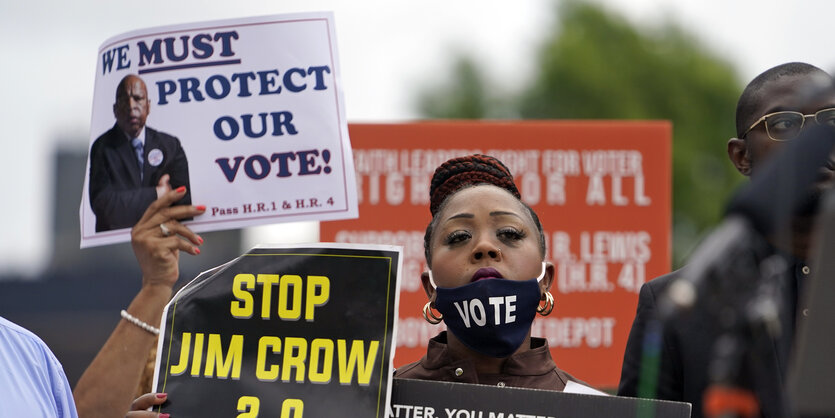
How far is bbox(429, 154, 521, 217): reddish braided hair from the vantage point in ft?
12.2

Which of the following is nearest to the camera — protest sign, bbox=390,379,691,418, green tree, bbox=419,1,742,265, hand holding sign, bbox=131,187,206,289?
protest sign, bbox=390,379,691,418

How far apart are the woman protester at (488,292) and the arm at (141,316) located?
3.13ft

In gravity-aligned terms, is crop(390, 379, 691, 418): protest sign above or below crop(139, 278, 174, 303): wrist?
below

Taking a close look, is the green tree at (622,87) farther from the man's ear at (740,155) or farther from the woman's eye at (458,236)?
the woman's eye at (458,236)

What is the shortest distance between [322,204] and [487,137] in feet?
9.64

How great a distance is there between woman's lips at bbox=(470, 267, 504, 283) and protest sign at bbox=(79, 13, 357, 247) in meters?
0.88

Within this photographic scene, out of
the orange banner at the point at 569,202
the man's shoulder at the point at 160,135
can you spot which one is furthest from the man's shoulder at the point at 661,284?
the orange banner at the point at 569,202

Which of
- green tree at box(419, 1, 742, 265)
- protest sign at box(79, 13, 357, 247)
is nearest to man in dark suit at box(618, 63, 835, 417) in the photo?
protest sign at box(79, 13, 357, 247)

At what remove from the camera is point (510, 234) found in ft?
Result: 11.4

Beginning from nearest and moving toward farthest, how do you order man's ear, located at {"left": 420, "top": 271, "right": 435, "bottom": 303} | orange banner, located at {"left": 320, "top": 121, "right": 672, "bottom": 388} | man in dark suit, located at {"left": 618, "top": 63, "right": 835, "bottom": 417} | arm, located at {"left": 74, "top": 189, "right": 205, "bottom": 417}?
man in dark suit, located at {"left": 618, "top": 63, "right": 835, "bottom": 417}, man's ear, located at {"left": 420, "top": 271, "right": 435, "bottom": 303}, arm, located at {"left": 74, "top": 189, "right": 205, "bottom": 417}, orange banner, located at {"left": 320, "top": 121, "right": 672, "bottom": 388}

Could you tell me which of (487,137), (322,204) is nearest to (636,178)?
(487,137)

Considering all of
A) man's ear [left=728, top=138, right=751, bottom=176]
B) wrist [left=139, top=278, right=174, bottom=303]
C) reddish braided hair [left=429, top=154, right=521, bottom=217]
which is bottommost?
wrist [left=139, top=278, right=174, bottom=303]

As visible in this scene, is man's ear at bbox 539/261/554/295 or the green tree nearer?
man's ear at bbox 539/261/554/295

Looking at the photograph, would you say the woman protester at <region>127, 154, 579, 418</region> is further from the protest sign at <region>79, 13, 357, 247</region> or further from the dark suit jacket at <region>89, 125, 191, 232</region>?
the dark suit jacket at <region>89, 125, 191, 232</region>
